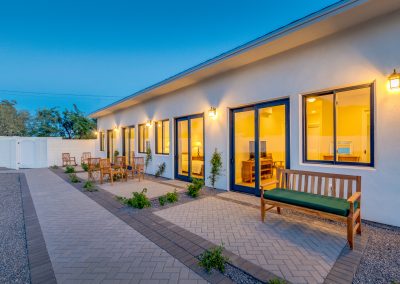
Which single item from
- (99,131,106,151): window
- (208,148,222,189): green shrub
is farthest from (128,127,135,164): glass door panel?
(208,148,222,189): green shrub

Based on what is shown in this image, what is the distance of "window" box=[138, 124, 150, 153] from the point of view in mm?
10148

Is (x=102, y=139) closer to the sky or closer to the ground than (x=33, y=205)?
closer to the sky

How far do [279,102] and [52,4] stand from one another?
19380 mm

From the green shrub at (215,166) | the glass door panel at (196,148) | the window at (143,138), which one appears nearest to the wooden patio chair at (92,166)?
the window at (143,138)

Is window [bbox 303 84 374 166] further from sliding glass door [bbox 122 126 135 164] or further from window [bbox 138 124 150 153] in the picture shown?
sliding glass door [bbox 122 126 135 164]

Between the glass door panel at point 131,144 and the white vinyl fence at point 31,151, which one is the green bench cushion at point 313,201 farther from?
the white vinyl fence at point 31,151

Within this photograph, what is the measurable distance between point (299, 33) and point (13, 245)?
615 centimetres

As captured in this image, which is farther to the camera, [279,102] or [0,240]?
[279,102]

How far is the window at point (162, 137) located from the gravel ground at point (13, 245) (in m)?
5.03

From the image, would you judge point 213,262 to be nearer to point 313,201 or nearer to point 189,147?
point 313,201

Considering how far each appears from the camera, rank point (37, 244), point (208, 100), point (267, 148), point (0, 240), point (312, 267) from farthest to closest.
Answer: point (208, 100) → point (267, 148) → point (0, 240) → point (37, 244) → point (312, 267)

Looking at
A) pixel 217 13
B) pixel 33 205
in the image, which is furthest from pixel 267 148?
pixel 217 13

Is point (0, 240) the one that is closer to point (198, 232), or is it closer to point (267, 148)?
point (198, 232)

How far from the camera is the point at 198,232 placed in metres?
3.40
